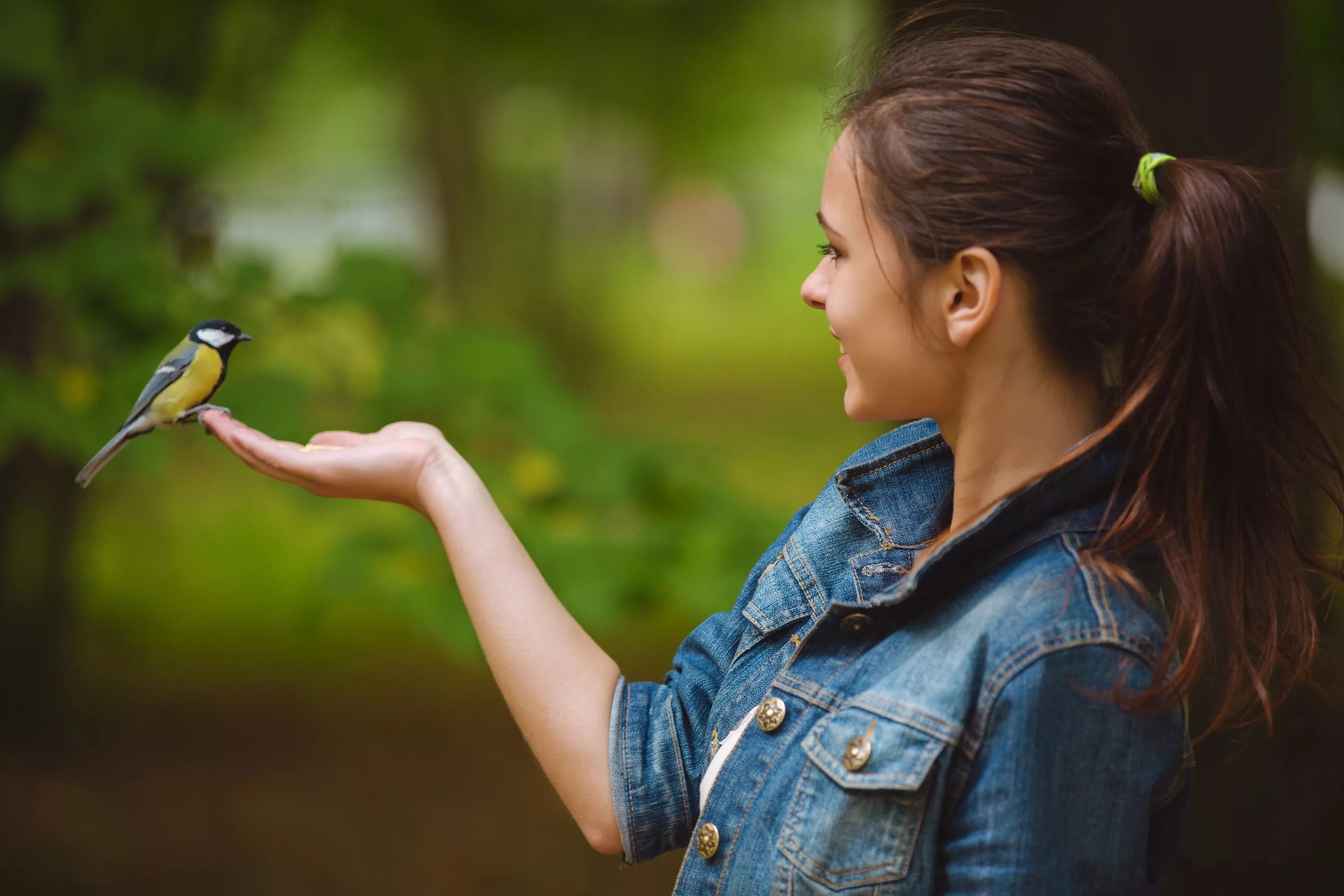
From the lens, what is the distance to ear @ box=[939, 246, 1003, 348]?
928 mm

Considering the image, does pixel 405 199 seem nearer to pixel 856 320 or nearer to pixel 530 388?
pixel 530 388

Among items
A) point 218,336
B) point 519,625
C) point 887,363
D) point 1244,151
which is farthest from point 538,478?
point 887,363

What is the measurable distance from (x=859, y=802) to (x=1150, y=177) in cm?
57

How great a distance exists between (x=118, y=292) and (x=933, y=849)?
2.33 m

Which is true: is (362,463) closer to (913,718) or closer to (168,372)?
(168,372)

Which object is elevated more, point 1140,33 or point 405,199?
point 405,199

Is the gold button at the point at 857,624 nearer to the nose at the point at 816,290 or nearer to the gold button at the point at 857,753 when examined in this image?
the gold button at the point at 857,753

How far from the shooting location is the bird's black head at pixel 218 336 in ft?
4.71

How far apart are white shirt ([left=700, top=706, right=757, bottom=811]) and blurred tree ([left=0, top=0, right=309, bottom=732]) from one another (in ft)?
6.18

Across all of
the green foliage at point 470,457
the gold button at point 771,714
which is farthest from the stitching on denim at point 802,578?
the green foliage at point 470,457

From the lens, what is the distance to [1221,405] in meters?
0.91

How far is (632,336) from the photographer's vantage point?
7.88 meters

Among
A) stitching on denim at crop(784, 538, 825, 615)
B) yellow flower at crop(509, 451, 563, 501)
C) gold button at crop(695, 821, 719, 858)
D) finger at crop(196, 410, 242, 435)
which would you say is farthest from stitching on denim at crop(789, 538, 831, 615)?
yellow flower at crop(509, 451, 563, 501)

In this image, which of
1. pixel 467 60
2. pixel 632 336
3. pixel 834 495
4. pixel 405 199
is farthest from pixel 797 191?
pixel 834 495
